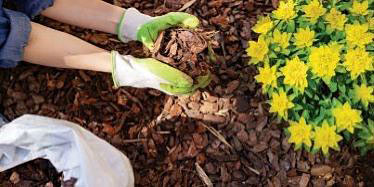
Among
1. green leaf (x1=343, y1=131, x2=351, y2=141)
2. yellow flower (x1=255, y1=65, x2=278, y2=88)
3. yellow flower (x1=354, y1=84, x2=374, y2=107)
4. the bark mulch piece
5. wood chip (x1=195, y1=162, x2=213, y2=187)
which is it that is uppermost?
yellow flower (x1=255, y1=65, x2=278, y2=88)

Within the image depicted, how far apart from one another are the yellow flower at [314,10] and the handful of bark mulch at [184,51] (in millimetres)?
351

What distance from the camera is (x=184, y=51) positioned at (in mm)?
1740

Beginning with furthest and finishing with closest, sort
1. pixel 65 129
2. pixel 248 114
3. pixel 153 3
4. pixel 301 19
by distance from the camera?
pixel 153 3 < pixel 248 114 < pixel 301 19 < pixel 65 129

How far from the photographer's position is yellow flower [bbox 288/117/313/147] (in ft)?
5.01

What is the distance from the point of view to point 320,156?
5.60 ft

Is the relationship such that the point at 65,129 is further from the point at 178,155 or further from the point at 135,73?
A: the point at 178,155

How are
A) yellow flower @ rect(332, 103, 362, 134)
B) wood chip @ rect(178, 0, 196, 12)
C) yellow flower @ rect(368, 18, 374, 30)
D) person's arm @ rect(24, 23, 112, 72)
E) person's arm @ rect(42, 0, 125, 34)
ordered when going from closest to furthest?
yellow flower @ rect(332, 103, 362, 134), yellow flower @ rect(368, 18, 374, 30), person's arm @ rect(24, 23, 112, 72), person's arm @ rect(42, 0, 125, 34), wood chip @ rect(178, 0, 196, 12)

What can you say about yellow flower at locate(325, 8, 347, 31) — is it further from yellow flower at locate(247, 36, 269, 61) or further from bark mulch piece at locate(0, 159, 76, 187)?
bark mulch piece at locate(0, 159, 76, 187)

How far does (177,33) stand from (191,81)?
17 cm

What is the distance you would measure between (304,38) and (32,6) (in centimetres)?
87

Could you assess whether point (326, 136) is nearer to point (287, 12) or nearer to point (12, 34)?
point (287, 12)

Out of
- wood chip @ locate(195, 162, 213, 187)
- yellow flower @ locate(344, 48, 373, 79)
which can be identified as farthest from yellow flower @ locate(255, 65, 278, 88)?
wood chip @ locate(195, 162, 213, 187)

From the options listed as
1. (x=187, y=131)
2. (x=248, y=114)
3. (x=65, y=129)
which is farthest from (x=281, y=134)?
(x=65, y=129)

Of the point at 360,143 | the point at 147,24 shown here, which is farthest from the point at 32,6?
the point at 360,143
